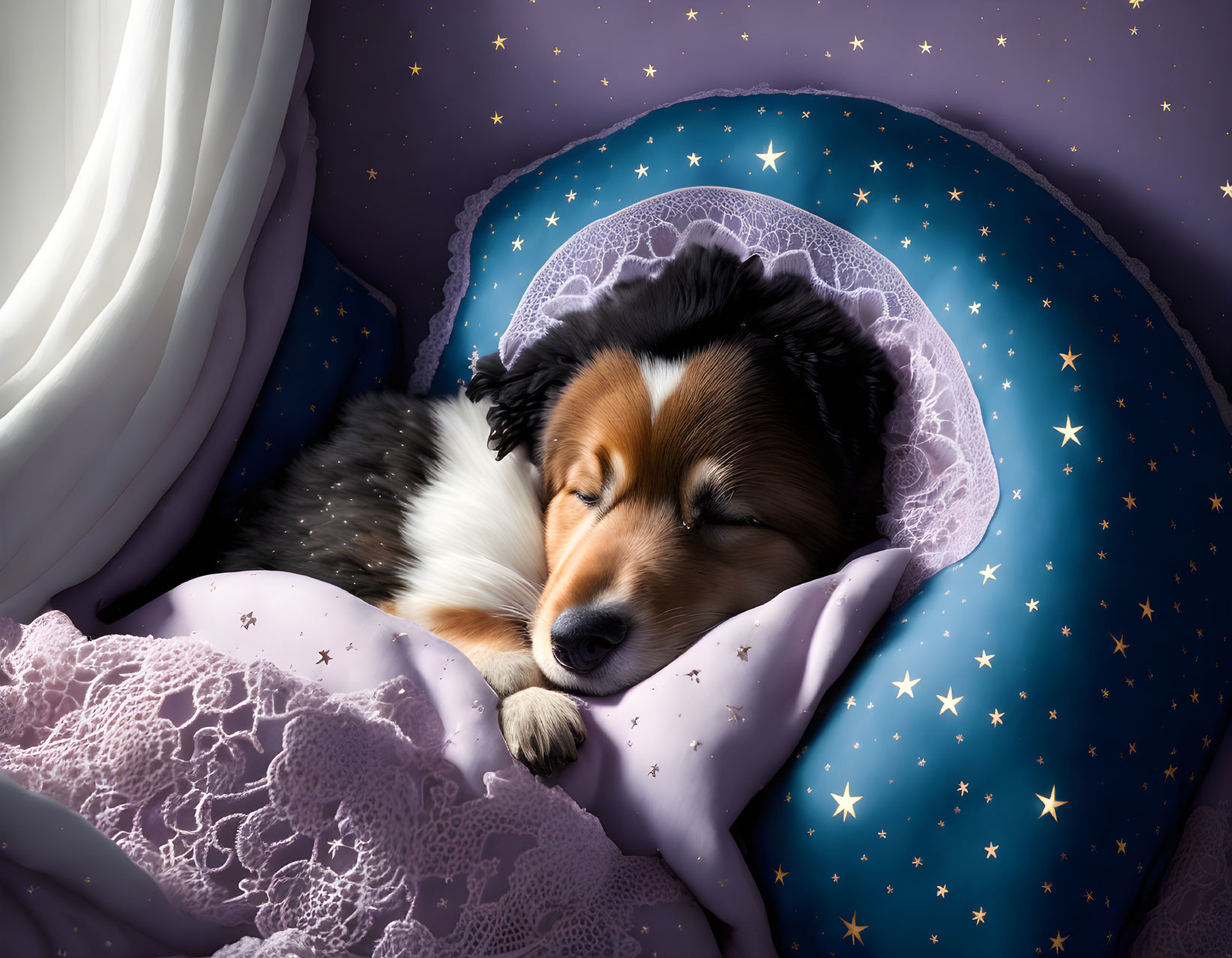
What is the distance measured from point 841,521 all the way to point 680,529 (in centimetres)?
25

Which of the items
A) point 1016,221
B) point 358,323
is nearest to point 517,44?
point 358,323

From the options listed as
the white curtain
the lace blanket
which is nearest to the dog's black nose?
the lace blanket

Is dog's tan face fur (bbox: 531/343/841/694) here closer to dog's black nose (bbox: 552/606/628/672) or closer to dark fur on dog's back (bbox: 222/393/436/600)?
dog's black nose (bbox: 552/606/628/672)

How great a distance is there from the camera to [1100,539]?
1040mm

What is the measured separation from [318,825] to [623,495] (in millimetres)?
612

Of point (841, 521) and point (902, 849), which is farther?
point (841, 521)

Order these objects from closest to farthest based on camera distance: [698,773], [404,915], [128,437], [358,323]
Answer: [404,915] → [698,773] → [128,437] → [358,323]

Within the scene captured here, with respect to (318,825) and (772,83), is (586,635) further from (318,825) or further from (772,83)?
(772,83)

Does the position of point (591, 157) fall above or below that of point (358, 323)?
above

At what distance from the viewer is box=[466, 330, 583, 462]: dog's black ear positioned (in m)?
1.41

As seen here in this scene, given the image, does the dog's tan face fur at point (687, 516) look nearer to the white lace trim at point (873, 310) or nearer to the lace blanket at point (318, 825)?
the white lace trim at point (873, 310)

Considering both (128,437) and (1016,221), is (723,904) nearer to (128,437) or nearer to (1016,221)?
(1016,221)

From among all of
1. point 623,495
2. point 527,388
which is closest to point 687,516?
point 623,495

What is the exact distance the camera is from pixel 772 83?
152cm
